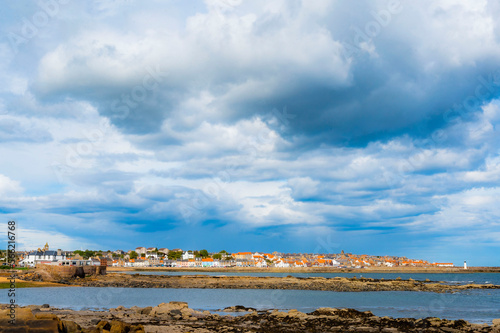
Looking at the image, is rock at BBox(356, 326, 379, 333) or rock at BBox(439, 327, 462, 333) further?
rock at BBox(356, 326, 379, 333)

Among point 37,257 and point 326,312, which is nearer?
point 326,312

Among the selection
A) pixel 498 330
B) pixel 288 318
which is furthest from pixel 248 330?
pixel 498 330

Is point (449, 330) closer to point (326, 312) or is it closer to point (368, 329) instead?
point (368, 329)

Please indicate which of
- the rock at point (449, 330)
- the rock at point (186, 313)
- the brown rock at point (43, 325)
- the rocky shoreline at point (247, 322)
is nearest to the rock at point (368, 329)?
the rocky shoreline at point (247, 322)

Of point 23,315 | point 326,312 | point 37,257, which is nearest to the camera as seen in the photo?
point 23,315

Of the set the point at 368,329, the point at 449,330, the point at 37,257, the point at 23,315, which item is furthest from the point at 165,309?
the point at 37,257

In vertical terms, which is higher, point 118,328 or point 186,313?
A: point 118,328

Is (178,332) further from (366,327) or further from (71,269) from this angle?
(71,269)

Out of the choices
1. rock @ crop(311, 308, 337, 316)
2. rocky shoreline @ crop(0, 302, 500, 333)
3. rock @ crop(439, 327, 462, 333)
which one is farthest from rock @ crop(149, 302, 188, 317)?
rock @ crop(439, 327, 462, 333)

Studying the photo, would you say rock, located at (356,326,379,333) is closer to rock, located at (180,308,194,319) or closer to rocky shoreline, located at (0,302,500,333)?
rocky shoreline, located at (0,302,500,333)

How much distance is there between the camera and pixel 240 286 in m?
73.8

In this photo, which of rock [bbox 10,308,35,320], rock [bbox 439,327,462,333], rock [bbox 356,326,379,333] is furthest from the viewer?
rock [bbox 356,326,379,333]

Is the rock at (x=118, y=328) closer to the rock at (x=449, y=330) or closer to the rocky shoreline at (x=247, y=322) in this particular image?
the rocky shoreline at (x=247, y=322)

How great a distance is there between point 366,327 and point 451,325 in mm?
5705
